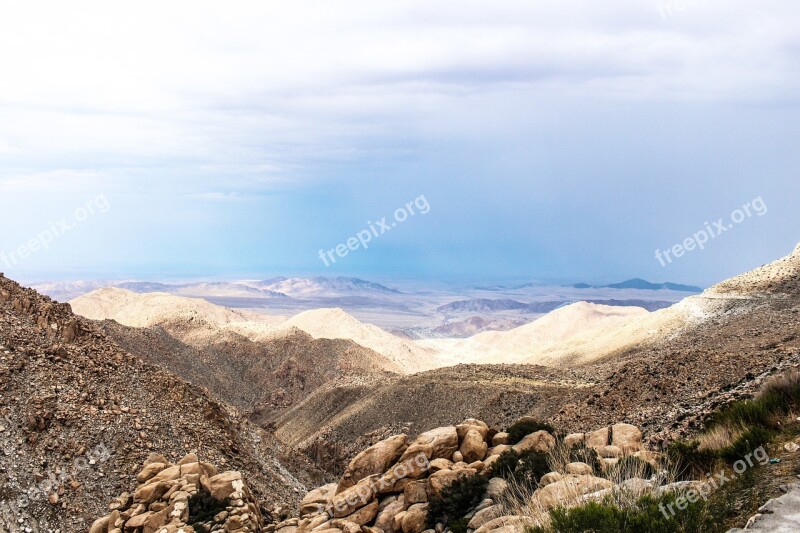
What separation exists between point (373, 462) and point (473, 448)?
6.20 ft

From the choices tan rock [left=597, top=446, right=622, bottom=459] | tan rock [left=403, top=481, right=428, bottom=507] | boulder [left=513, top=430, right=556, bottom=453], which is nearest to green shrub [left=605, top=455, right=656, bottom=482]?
tan rock [left=597, top=446, right=622, bottom=459]

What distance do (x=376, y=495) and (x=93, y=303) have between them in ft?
262

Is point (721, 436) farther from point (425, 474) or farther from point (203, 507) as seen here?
point (203, 507)

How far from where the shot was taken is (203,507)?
13.7 metres

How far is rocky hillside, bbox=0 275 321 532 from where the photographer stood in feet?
49.1

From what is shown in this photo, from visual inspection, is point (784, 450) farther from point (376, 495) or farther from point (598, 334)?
point (598, 334)

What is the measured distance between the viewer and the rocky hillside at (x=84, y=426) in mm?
14961

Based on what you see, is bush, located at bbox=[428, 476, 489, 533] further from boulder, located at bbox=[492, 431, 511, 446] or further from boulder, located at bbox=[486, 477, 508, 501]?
boulder, located at bbox=[492, 431, 511, 446]

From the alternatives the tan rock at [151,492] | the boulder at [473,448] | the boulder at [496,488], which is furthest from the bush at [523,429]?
the tan rock at [151,492]

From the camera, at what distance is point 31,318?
2056cm

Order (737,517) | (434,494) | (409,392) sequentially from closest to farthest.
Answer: (737,517) → (434,494) → (409,392)

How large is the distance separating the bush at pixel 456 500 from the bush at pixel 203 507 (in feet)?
14.1

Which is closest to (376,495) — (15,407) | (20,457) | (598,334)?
(20,457)

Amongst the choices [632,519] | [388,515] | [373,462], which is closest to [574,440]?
[388,515]
